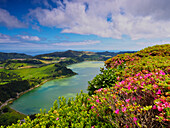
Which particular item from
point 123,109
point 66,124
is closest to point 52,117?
point 66,124

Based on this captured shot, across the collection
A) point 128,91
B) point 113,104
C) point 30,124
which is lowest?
point 30,124

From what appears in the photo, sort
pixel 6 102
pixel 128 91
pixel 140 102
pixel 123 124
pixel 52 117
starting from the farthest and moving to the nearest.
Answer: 1. pixel 6 102
2. pixel 52 117
3. pixel 128 91
4. pixel 140 102
5. pixel 123 124

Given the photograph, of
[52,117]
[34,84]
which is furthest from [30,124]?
[34,84]

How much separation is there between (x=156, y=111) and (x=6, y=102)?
137 meters

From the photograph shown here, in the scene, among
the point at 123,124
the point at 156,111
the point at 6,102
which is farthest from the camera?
the point at 6,102

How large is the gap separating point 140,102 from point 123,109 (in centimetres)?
89

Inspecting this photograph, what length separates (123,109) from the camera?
12.4 feet

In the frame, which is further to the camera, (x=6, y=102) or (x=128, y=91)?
(x=6, y=102)

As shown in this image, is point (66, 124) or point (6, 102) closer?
point (66, 124)

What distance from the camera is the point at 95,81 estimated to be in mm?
8492

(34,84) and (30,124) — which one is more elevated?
(30,124)

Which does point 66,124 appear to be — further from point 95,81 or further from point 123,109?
point 95,81

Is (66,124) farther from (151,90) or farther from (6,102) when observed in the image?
(6,102)

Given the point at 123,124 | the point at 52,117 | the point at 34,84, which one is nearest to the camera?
the point at 123,124
